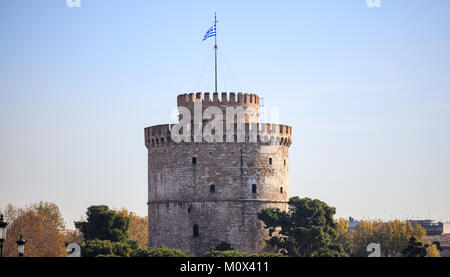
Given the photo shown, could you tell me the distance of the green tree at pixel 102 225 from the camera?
63.7 meters

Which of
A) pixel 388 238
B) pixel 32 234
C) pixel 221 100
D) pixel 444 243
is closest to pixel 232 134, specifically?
pixel 221 100

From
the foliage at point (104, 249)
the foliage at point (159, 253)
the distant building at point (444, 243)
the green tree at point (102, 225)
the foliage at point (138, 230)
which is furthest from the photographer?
the foliage at point (138, 230)

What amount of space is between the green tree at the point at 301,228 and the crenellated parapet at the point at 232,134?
15.9 feet

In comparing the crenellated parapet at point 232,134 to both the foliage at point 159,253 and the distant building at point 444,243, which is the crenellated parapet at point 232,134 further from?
the distant building at point 444,243

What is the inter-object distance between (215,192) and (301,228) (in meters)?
6.48

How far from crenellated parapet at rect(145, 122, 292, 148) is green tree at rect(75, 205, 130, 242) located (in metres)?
6.40

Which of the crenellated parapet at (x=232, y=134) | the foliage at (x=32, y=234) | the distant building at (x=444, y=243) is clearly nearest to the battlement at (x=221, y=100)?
the crenellated parapet at (x=232, y=134)

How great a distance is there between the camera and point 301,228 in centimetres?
5869

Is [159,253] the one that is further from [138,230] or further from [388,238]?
[138,230]

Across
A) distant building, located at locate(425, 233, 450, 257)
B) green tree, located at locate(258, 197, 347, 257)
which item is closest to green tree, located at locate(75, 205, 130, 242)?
green tree, located at locate(258, 197, 347, 257)
